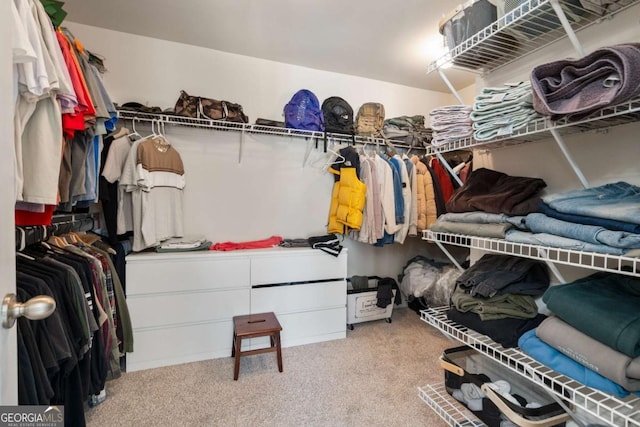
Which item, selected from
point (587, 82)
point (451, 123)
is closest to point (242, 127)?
point (451, 123)

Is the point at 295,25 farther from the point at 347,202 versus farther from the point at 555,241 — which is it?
the point at 555,241

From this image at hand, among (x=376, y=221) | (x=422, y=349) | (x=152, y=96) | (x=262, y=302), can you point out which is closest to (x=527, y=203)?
(x=376, y=221)

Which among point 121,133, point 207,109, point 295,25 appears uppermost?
point 295,25

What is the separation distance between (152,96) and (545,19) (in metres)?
2.57

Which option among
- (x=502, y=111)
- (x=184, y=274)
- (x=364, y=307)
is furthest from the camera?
(x=364, y=307)

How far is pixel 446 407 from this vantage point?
137 centimetres

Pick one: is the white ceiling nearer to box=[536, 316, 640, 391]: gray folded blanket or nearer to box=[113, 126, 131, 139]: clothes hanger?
box=[113, 126, 131, 139]: clothes hanger

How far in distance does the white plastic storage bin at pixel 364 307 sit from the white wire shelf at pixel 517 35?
78.2 inches

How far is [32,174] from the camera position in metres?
0.99

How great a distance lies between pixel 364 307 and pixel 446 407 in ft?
4.48

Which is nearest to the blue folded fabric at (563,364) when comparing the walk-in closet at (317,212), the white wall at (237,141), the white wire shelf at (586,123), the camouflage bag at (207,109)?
the walk-in closet at (317,212)

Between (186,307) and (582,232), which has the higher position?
(582,232)

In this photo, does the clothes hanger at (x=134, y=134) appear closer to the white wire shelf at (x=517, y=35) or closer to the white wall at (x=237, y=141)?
the white wall at (x=237, y=141)

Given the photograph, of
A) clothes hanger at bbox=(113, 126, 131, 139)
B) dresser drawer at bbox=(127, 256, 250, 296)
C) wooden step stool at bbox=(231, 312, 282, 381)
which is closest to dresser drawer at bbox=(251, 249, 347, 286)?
dresser drawer at bbox=(127, 256, 250, 296)
